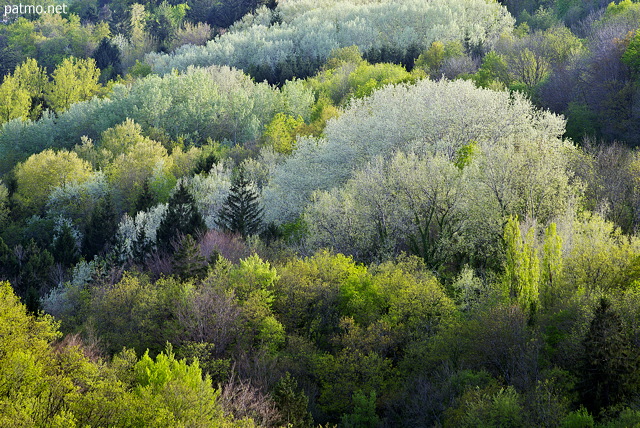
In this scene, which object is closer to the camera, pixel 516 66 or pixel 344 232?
pixel 344 232

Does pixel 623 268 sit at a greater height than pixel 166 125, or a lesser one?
greater

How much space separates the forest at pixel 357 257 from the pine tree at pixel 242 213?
208 mm

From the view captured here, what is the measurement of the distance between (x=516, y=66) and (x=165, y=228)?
3852 cm

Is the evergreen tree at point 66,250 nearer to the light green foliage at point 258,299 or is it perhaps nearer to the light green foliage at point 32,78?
the light green foliage at point 258,299

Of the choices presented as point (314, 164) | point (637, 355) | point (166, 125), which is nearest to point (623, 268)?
point (637, 355)

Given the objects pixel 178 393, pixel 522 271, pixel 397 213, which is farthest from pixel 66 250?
pixel 522 271

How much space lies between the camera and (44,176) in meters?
75.9

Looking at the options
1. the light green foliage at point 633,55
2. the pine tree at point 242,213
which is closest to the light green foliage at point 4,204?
the pine tree at point 242,213

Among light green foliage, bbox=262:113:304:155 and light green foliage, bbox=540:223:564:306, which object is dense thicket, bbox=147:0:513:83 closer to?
light green foliage, bbox=262:113:304:155

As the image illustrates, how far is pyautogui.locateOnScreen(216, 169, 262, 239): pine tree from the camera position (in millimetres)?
56938

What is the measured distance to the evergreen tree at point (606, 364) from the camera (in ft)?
99.8

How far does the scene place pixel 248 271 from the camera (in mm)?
41469

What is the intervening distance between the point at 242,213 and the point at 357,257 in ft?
41.3

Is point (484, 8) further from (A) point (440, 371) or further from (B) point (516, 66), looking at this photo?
(A) point (440, 371)
